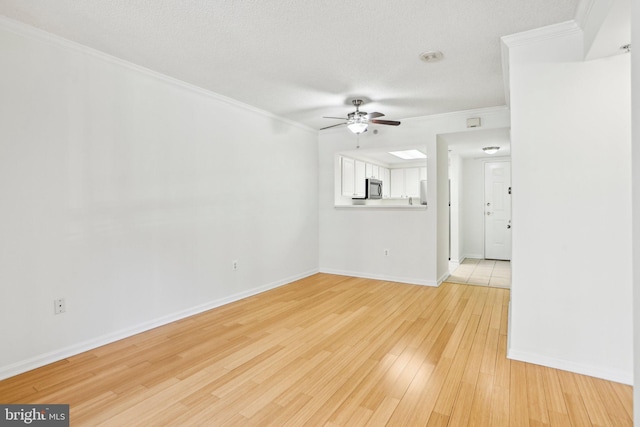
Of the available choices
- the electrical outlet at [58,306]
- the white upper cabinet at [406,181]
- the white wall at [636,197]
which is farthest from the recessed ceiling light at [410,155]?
the electrical outlet at [58,306]

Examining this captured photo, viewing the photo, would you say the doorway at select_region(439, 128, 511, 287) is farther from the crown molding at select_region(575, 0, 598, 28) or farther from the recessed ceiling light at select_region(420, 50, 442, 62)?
the crown molding at select_region(575, 0, 598, 28)

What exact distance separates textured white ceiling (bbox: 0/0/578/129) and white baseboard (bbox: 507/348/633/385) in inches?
96.8

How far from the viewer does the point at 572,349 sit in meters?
2.34

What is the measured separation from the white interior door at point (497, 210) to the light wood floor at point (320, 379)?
4346 millimetres

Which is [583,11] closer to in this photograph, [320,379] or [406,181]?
[320,379]

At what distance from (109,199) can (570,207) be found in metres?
3.70

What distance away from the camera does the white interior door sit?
23.3 feet

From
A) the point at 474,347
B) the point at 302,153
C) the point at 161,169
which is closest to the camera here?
the point at 474,347

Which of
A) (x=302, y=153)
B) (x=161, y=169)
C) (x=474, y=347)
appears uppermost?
(x=302, y=153)

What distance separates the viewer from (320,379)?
88.0 inches

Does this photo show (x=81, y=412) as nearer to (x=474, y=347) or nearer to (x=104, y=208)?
(x=104, y=208)

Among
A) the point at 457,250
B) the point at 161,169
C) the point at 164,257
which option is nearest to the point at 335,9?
the point at 161,169

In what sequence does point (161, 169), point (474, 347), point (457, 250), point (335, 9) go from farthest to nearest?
point (457, 250)
point (161, 169)
point (474, 347)
point (335, 9)

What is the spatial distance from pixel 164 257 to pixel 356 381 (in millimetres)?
2245
